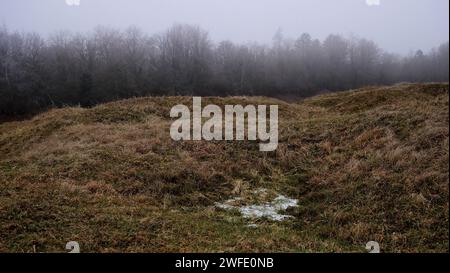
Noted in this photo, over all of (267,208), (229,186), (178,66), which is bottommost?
(267,208)

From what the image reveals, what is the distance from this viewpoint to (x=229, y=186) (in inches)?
599

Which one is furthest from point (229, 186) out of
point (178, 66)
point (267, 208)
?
point (178, 66)

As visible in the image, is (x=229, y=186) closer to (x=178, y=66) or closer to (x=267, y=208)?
(x=267, y=208)

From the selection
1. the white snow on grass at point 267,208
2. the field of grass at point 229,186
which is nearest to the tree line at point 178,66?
the field of grass at point 229,186

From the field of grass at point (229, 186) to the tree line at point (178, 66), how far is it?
4050 centimetres

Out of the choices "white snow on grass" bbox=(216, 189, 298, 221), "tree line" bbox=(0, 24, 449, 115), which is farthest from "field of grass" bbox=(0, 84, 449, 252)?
"tree line" bbox=(0, 24, 449, 115)

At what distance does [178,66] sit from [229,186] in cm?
6436

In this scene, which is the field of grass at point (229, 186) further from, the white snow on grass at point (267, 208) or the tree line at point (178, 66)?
the tree line at point (178, 66)

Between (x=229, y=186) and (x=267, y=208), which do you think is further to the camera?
(x=229, y=186)

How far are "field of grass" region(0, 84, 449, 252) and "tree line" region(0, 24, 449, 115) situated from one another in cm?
4050

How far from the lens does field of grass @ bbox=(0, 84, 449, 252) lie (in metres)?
9.98

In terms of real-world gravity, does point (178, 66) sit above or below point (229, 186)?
above

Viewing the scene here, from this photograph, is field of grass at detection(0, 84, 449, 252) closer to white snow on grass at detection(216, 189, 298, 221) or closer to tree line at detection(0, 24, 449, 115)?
white snow on grass at detection(216, 189, 298, 221)
